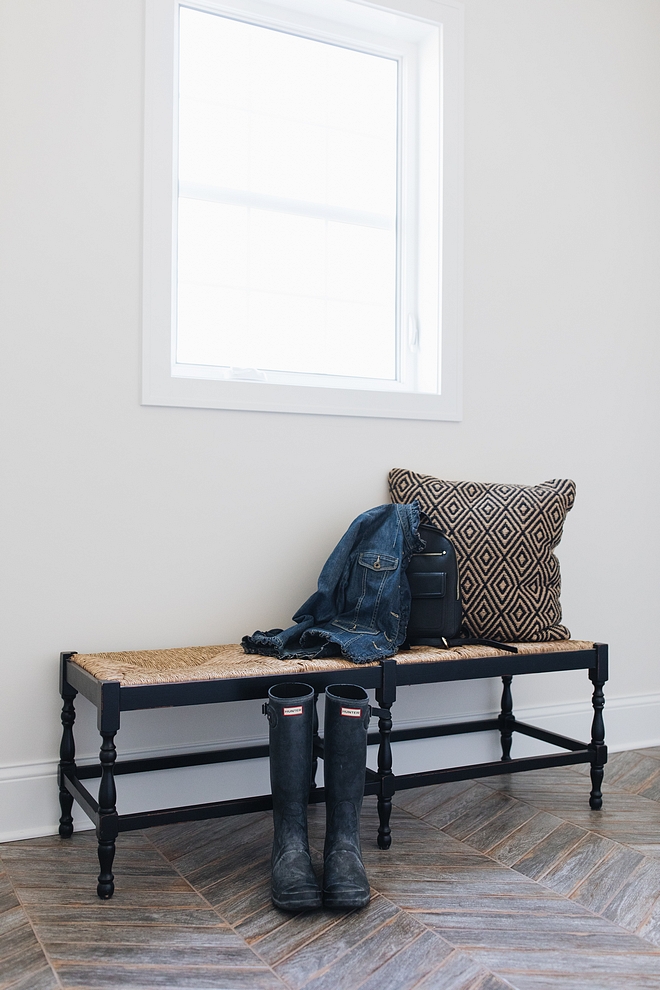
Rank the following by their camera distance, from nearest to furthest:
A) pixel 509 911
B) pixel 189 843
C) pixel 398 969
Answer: pixel 398 969, pixel 509 911, pixel 189 843

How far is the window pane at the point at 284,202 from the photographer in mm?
2666

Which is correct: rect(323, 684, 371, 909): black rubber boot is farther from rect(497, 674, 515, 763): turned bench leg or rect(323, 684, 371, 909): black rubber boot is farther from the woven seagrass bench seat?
rect(497, 674, 515, 763): turned bench leg

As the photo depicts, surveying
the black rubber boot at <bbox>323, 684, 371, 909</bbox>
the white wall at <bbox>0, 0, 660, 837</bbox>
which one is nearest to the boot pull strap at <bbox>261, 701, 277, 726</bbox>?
the black rubber boot at <bbox>323, 684, 371, 909</bbox>

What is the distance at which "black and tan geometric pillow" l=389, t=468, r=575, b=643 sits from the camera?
2547mm

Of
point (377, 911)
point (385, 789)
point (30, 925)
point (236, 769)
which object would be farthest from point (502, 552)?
point (30, 925)

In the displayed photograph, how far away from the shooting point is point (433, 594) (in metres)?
2.39

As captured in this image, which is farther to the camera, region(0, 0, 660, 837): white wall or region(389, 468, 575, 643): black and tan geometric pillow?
region(389, 468, 575, 643): black and tan geometric pillow

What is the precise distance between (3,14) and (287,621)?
1.88m

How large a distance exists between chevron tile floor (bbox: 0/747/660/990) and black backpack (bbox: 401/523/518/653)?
1.72 feet

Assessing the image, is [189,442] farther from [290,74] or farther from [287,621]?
[290,74]

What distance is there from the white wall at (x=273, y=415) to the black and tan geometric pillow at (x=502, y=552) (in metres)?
0.27

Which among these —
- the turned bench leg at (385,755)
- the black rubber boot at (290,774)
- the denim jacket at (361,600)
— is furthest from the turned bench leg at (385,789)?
the black rubber boot at (290,774)

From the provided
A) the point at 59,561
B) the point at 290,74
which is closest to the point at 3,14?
the point at 290,74

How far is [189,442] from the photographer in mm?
2473
